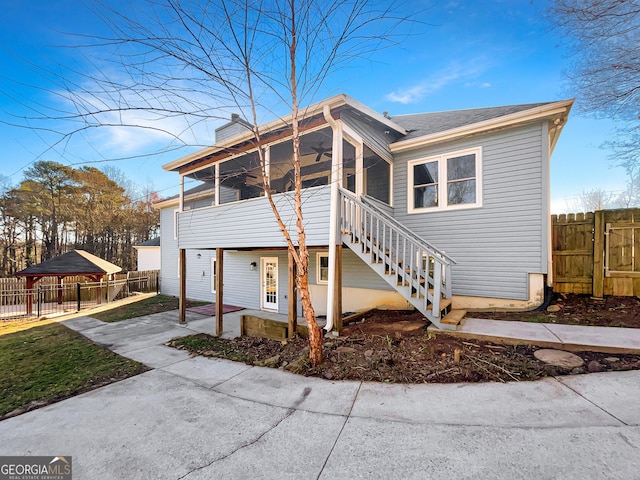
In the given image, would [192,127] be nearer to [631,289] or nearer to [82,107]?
[82,107]

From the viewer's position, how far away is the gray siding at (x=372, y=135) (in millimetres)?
5920

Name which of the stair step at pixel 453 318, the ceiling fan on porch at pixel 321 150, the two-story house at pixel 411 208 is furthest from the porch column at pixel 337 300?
the ceiling fan on porch at pixel 321 150

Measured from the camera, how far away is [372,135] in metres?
6.61

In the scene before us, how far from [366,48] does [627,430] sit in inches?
206

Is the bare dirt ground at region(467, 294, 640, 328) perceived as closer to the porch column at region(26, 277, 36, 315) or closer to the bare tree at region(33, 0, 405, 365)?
the bare tree at region(33, 0, 405, 365)

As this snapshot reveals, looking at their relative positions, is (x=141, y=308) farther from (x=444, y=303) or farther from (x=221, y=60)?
(x=444, y=303)

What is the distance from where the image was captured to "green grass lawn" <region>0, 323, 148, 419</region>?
11.7 feet

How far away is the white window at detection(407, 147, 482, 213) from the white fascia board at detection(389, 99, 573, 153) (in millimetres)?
409

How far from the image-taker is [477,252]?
20.5 feet

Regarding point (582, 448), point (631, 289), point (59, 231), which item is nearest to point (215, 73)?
point (582, 448)

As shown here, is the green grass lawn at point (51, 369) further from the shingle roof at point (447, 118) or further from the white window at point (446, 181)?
the shingle roof at point (447, 118)

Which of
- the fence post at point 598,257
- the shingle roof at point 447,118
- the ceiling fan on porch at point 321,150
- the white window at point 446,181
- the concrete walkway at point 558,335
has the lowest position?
the concrete walkway at point 558,335

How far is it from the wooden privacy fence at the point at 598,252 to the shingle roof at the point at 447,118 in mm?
2810

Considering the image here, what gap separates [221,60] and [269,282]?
7.33 meters
